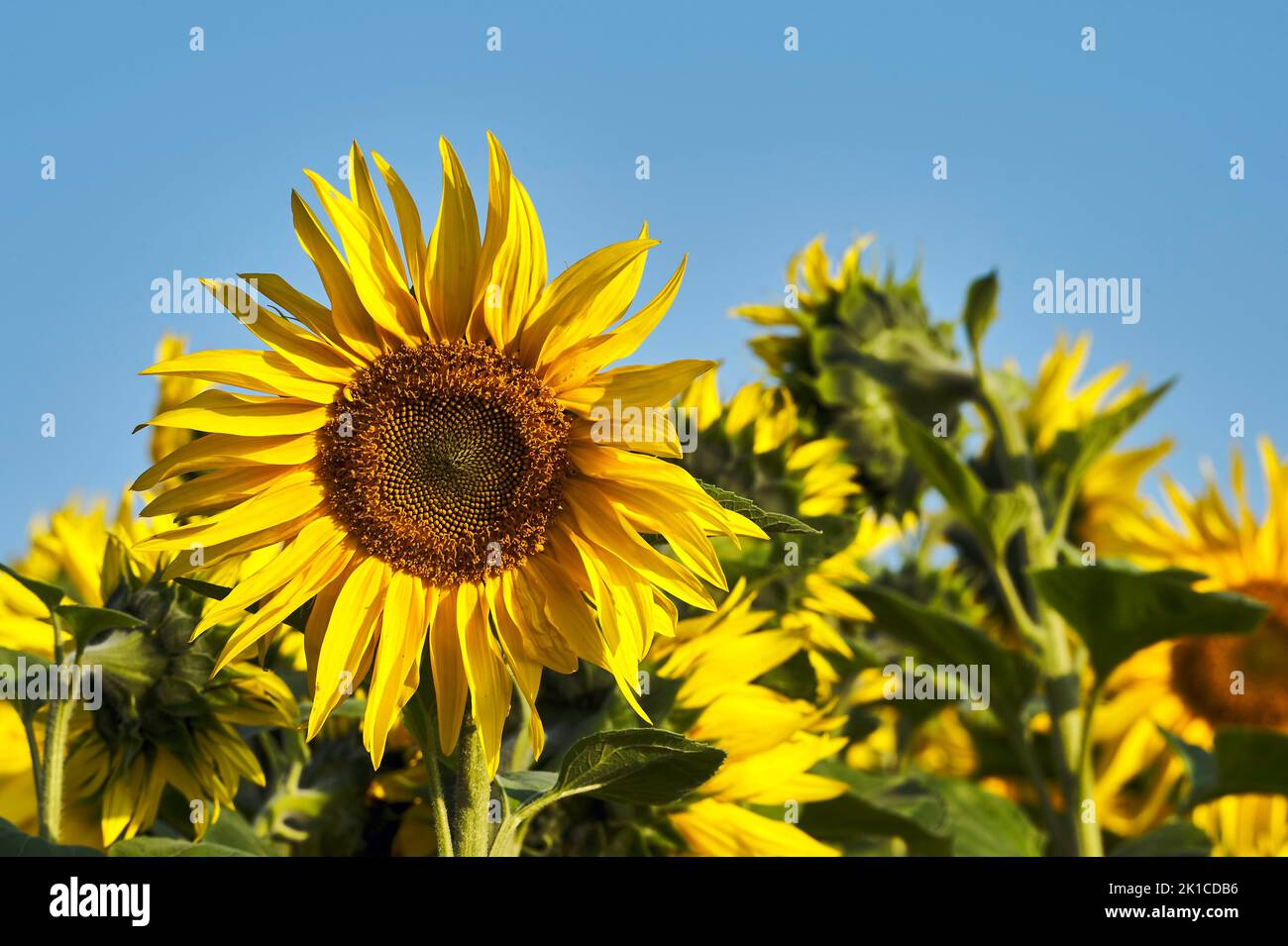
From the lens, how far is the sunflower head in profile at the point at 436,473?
1498 millimetres

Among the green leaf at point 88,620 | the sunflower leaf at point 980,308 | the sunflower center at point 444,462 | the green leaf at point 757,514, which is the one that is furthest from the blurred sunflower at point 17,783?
the sunflower leaf at point 980,308

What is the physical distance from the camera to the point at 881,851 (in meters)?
3.01

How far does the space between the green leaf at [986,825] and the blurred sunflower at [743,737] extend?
897 millimetres

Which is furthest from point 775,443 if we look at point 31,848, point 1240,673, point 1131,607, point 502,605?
point 1240,673

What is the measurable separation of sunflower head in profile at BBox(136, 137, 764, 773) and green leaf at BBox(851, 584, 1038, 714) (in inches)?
57.6

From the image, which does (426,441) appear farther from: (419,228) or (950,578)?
(950,578)

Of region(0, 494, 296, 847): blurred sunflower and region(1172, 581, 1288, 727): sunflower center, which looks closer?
region(0, 494, 296, 847): blurred sunflower

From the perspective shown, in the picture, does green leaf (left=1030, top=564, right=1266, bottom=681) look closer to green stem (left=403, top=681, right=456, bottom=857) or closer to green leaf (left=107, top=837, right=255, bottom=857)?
green stem (left=403, top=681, right=456, bottom=857)

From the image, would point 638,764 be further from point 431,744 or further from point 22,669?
point 22,669

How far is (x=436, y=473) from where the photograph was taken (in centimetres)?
169

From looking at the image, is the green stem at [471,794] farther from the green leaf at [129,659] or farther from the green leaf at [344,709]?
the green leaf at [129,659]

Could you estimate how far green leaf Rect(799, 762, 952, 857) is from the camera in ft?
7.49

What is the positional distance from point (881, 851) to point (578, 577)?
1.76m

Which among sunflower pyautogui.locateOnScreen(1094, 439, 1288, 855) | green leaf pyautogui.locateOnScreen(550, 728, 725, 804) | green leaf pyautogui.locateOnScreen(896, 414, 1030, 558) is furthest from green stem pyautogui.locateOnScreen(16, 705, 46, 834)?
sunflower pyautogui.locateOnScreen(1094, 439, 1288, 855)
